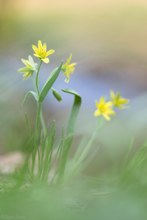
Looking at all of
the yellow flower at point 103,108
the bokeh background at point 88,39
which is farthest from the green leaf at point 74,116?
the bokeh background at point 88,39

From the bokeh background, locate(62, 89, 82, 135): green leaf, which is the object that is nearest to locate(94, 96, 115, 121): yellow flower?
locate(62, 89, 82, 135): green leaf

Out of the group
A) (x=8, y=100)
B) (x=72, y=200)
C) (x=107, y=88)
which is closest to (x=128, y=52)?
(x=107, y=88)

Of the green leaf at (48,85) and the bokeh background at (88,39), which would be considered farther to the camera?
the bokeh background at (88,39)

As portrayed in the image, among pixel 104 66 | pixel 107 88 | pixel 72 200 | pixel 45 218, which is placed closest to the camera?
pixel 45 218

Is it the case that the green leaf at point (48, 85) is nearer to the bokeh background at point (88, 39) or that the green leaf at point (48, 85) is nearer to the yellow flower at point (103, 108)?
the yellow flower at point (103, 108)

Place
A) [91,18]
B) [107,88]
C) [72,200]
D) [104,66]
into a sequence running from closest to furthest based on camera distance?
1. [72,200]
2. [107,88]
3. [104,66]
4. [91,18]

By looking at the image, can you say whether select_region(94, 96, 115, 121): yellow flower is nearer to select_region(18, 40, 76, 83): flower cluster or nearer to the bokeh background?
select_region(18, 40, 76, 83): flower cluster

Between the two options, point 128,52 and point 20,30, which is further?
point 128,52

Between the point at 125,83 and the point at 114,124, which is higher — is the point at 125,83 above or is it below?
below

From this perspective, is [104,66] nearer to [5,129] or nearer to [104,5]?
[104,5]
